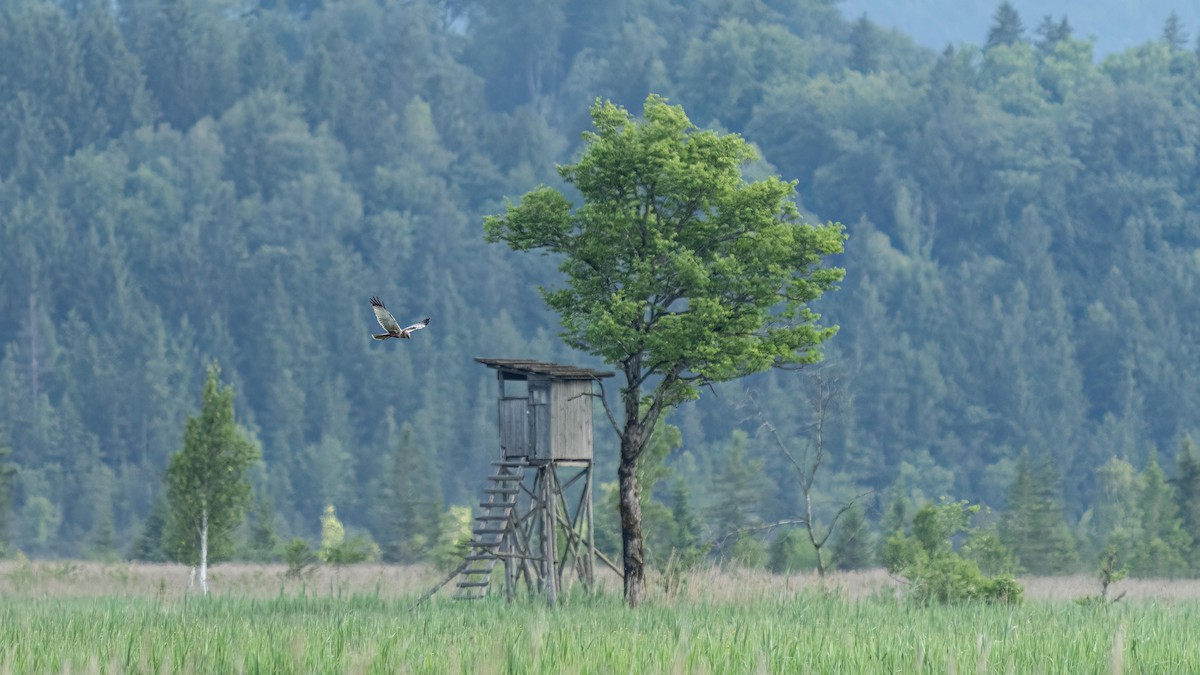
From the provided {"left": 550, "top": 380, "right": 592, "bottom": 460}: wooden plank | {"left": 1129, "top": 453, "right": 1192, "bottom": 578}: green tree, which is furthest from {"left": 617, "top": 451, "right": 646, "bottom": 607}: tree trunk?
{"left": 1129, "top": 453, "right": 1192, "bottom": 578}: green tree

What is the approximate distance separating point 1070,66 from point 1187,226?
30944 millimetres

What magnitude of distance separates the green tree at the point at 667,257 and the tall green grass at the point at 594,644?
268 inches

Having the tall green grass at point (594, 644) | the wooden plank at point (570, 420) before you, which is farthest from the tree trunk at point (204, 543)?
the tall green grass at point (594, 644)

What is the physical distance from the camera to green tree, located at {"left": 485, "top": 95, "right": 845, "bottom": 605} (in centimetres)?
3322

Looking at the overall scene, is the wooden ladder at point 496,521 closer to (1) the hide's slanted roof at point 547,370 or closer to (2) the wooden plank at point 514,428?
(2) the wooden plank at point 514,428

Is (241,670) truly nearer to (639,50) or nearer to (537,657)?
(537,657)

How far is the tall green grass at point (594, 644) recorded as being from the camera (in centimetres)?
1731

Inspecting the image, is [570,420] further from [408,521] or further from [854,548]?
Answer: [408,521]

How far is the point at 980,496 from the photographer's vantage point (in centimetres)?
12456

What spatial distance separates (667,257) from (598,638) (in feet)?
48.7

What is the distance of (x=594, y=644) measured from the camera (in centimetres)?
1970

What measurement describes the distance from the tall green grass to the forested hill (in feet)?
248

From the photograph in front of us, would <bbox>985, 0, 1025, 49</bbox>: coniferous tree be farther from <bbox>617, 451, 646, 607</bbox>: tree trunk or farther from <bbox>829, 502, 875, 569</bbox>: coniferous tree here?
<bbox>617, 451, 646, 607</bbox>: tree trunk

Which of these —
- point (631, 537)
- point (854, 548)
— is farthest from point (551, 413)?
point (854, 548)
